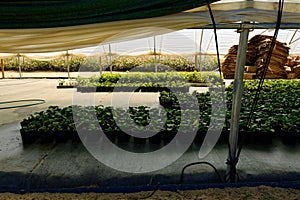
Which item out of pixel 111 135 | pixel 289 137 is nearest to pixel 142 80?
pixel 111 135

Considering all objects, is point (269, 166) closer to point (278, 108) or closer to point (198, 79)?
point (278, 108)

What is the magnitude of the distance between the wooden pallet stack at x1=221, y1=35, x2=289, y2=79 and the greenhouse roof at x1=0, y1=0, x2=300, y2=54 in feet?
26.5

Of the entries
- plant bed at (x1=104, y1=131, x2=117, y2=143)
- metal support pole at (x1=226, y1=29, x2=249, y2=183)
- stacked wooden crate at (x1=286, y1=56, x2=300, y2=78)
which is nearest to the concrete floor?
metal support pole at (x1=226, y1=29, x2=249, y2=183)

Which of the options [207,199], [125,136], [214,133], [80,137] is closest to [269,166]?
[214,133]

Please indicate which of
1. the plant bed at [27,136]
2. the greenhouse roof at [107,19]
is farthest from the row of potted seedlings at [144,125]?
the greenhouse roof at [107,19]

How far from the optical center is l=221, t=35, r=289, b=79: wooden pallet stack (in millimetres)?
8898

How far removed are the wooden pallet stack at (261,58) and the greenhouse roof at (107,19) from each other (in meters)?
8.08

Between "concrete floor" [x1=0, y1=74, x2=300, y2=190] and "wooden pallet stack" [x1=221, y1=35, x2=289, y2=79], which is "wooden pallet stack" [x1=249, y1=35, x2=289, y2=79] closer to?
"wooden pallet stack" [x1=221, y1=35, x2=289, y2=79]

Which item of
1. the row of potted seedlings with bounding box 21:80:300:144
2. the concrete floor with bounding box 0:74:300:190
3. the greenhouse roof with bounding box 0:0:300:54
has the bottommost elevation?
the concrete floor with bounding box 0:74:300:190

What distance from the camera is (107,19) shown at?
3.97 feet

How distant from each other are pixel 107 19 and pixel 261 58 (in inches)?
358

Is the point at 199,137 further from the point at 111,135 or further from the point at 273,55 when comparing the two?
the point at 273,55

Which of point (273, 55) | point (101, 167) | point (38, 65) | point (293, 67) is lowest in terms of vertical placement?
point (101, 167)

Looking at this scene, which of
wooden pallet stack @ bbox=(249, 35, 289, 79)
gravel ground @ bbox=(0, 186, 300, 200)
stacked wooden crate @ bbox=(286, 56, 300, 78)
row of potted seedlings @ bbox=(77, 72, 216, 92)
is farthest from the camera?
stacked wooden crate @ bbox=(286, 56, 300, 78)
